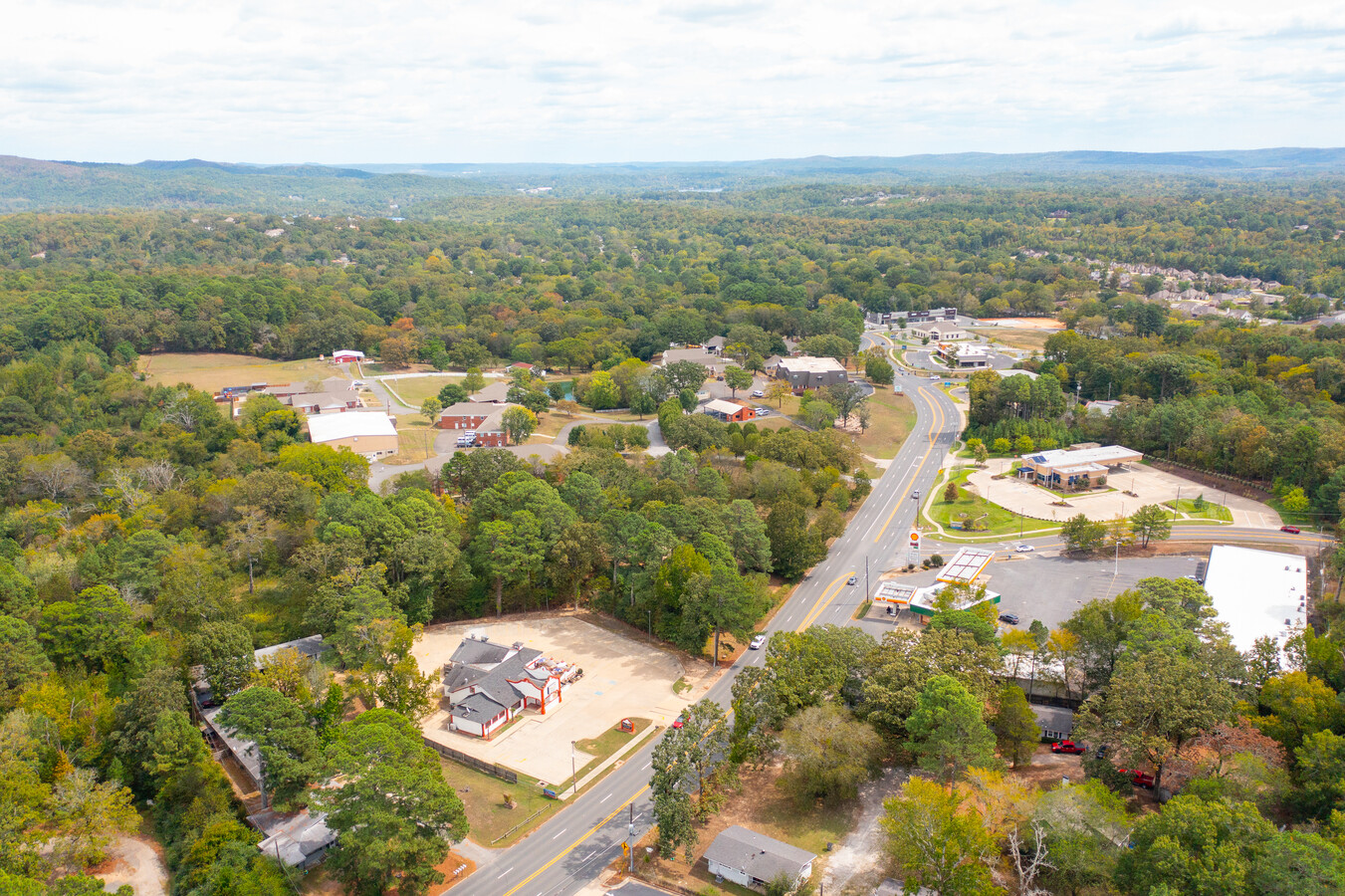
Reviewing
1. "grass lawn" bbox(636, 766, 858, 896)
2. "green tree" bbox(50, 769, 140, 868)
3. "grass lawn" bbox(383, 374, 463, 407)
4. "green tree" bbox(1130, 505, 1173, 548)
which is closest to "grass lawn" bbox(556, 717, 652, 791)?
"grass lawn" bbox(636, 766, 858, 896)

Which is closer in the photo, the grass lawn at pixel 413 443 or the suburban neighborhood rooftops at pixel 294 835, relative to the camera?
the suburban neighborhood rooftops at pixel 294 835

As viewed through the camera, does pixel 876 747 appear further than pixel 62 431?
No

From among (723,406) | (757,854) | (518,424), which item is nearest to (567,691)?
(757,854)

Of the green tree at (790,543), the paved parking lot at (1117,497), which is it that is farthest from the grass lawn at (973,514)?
the green tree at (790,543)

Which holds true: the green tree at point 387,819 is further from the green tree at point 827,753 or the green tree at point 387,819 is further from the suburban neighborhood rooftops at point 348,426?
the suburban neighborhood rooftops at point 348,426

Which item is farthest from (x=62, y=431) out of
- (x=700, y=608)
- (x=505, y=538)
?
(x=700, y=608)

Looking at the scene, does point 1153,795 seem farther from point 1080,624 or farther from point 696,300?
point 696,300
